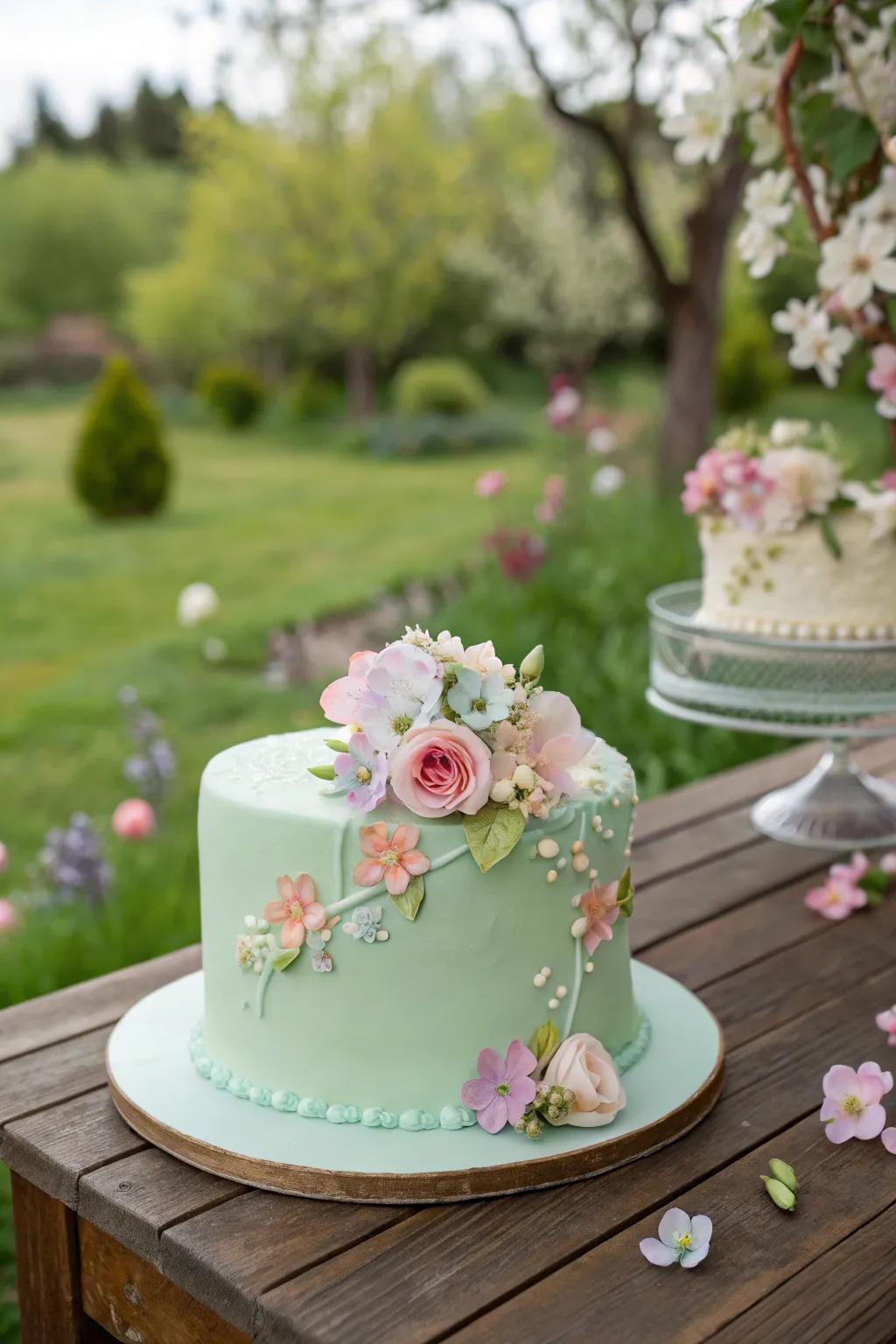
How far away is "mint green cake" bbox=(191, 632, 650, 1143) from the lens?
1.34 meters

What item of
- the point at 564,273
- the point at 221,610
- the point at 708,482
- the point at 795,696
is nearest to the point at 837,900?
the point at 795,696

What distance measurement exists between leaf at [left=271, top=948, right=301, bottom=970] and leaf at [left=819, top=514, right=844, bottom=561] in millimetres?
1264

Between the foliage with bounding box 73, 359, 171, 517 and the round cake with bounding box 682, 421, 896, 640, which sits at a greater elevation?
the round cake with bounding box 682, 421, 896, 640

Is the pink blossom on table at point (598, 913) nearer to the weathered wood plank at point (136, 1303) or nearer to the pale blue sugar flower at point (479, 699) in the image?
the pale blue sugar flower at point (479, 699)

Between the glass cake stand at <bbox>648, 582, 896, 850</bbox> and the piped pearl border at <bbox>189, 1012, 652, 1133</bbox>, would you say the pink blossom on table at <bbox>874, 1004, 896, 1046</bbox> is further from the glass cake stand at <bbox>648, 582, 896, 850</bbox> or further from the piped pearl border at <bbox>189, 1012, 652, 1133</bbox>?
the glass cake stand at <bbox>648, 582, 896, 850</bbox>

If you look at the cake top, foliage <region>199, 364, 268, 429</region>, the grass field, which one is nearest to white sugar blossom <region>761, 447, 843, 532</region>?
the cake top

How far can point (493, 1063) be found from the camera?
1372 mm

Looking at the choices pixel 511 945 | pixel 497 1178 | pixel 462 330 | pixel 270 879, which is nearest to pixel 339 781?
pixel 270 879

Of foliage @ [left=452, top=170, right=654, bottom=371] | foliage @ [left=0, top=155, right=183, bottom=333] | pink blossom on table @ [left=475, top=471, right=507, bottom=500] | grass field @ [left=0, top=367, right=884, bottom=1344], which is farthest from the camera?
foliage @ [left=0, top=155, right=183, bottom=333]

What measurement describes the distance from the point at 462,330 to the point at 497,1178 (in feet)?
55.4

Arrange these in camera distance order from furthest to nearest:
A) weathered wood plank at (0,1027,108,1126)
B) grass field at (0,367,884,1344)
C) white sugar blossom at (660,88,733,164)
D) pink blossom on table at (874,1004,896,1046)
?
grass field at (0,367,884,1344) < white sugar blossom at (660,88,733,164) < pink blossom on table at (874,1004,896,1046) < weathered wood plank at (0,1027,108,1126)

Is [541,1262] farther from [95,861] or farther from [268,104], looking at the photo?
[268,104]

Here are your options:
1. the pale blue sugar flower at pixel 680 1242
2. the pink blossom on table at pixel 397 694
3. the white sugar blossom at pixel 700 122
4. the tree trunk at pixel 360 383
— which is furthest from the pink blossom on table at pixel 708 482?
the tree trunk at pixel 360 383

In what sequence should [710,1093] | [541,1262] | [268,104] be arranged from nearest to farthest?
[541,1262] → [710,1093] → [268,104]
